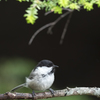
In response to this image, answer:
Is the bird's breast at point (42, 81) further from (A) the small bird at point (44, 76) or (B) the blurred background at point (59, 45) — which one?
(B) the blurred background at point (59, 45)

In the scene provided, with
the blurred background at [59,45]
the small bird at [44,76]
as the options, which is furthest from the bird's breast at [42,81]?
the blurred background at [59,45]

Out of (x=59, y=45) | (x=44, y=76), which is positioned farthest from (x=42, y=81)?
(x=59, y=45)

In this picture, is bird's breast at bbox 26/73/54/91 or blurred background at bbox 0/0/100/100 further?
blurred background at bbox 0/0/100/100

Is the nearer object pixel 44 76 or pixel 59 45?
pixel 44 76

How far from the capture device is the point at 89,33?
361 centimetres

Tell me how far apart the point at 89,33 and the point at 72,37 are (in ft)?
0.92

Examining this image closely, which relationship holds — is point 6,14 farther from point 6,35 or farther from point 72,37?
point 72,37

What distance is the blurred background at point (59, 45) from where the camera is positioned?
3.52 m

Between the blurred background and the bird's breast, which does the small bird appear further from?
the blurred background

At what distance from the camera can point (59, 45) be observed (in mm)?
3777

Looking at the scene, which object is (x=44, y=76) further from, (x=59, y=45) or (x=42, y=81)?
(x=59, y=45)

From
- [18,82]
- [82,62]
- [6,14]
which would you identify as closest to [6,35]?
[6,14]

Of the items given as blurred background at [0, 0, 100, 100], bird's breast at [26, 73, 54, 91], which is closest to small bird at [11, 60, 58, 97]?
bird's breast at [26, 73, 54, 91]

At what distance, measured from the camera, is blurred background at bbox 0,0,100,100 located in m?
3.52
